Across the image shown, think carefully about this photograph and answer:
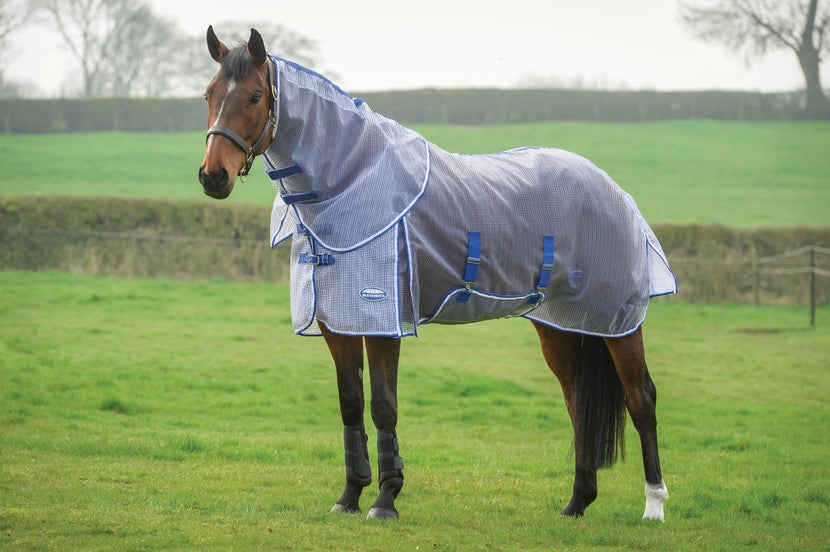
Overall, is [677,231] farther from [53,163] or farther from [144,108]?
[144,108]

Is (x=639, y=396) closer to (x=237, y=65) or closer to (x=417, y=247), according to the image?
(x=417, y=247)

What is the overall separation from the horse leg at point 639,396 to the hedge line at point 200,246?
1558 centimetres

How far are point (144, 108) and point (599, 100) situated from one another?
63.5 feet

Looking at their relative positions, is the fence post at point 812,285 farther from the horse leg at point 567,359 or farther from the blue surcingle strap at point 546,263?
the blue surcingle strap at point 546,263

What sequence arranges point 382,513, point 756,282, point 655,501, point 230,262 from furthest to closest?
1. point 756,282
2. point 230,262
3. point 655,501
4. point 382,513

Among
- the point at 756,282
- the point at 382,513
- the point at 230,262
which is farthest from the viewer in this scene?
the point at 756,282

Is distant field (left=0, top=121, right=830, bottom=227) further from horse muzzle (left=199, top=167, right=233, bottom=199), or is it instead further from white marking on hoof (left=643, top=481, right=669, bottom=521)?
horse muzzle (left=199, top=167, right=233, bottom=199)

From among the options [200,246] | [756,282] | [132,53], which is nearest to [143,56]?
[132,53]

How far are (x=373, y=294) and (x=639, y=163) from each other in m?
32.4

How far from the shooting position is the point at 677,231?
2206 centimetres

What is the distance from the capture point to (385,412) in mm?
5305

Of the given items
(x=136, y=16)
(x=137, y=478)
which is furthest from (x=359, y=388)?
(x=136, y=16)

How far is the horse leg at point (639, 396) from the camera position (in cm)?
599

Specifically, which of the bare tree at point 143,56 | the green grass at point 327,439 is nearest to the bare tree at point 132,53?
the bare tree at point 143,56
